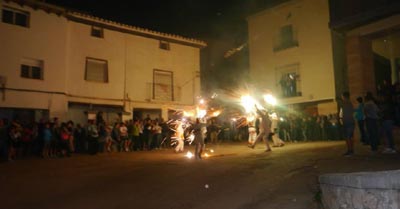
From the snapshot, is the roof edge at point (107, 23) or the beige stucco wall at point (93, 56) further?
the beige stucco wall at point (93, 56)

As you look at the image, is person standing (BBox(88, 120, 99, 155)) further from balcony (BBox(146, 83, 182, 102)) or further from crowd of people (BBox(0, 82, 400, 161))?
balcony (BBox(146, 83, 182, 102))

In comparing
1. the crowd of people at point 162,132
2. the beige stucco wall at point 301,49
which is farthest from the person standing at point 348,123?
the beige stucco wall at point 301,49

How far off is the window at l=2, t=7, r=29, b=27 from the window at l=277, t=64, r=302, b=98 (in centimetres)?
1638

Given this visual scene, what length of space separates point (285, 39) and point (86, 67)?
13.6 m

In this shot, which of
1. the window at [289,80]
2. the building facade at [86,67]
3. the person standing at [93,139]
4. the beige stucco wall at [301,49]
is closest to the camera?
the person standing at [93,139]

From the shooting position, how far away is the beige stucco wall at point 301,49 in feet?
80.4

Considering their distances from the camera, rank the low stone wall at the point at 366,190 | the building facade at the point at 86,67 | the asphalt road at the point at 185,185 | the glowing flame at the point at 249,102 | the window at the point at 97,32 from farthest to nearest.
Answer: the window at the point at 97,32
the building facade at the point at 86,67
the glowing flame at the point at 249,102
the asphalt road at the point at 185,185
the low stone wall at the point at 366,190

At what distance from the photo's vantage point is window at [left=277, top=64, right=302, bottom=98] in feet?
85.5

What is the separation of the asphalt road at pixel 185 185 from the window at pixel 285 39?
1698 cm

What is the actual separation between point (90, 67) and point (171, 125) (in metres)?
6.18

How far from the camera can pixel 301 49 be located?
2578cm

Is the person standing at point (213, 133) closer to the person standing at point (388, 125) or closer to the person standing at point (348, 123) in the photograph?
the person standing at point (348, 123)

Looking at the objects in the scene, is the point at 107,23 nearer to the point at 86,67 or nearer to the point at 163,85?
the point at 86,67

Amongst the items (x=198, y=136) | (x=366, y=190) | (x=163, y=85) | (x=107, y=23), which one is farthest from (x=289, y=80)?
(x=366, y=190)
